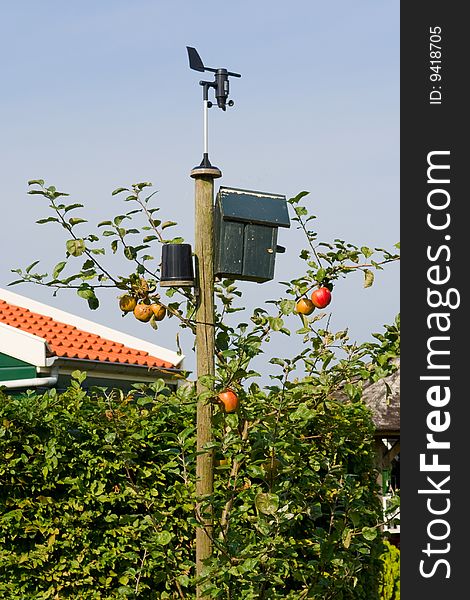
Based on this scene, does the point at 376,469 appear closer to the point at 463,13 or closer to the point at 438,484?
the point at 438,484

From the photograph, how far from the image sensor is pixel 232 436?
4660mm

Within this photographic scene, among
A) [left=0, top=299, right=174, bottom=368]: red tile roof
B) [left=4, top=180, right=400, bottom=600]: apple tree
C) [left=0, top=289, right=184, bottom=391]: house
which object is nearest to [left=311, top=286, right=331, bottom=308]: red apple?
[left=4, top=180, right=400, bottom=600]: apple tree

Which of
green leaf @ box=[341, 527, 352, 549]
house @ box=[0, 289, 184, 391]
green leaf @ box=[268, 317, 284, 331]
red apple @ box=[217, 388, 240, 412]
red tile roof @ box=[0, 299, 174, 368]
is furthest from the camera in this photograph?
red tile roof @ box=[0, 299, 174, 368]

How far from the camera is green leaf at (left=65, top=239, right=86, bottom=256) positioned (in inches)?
190

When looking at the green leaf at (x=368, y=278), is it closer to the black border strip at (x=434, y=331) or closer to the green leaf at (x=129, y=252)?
the black border strip at (x=434, y=331)

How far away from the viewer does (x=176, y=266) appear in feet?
15.4

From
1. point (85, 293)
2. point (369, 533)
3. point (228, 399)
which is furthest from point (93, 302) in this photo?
point (369, 533)

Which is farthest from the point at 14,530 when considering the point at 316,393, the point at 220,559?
the point at 316,393

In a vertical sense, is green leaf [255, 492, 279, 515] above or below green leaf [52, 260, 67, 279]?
below

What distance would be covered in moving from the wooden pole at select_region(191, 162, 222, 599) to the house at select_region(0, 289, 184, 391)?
3.51 metres

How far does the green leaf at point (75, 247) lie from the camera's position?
190 inches

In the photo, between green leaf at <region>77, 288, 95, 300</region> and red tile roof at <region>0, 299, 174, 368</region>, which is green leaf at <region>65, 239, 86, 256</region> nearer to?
green leaf at <region>77, 288, 95, 300</region>

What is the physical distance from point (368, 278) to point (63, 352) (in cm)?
544

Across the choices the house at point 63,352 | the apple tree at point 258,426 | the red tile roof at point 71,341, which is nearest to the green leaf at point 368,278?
the apple tree at point 258,426
